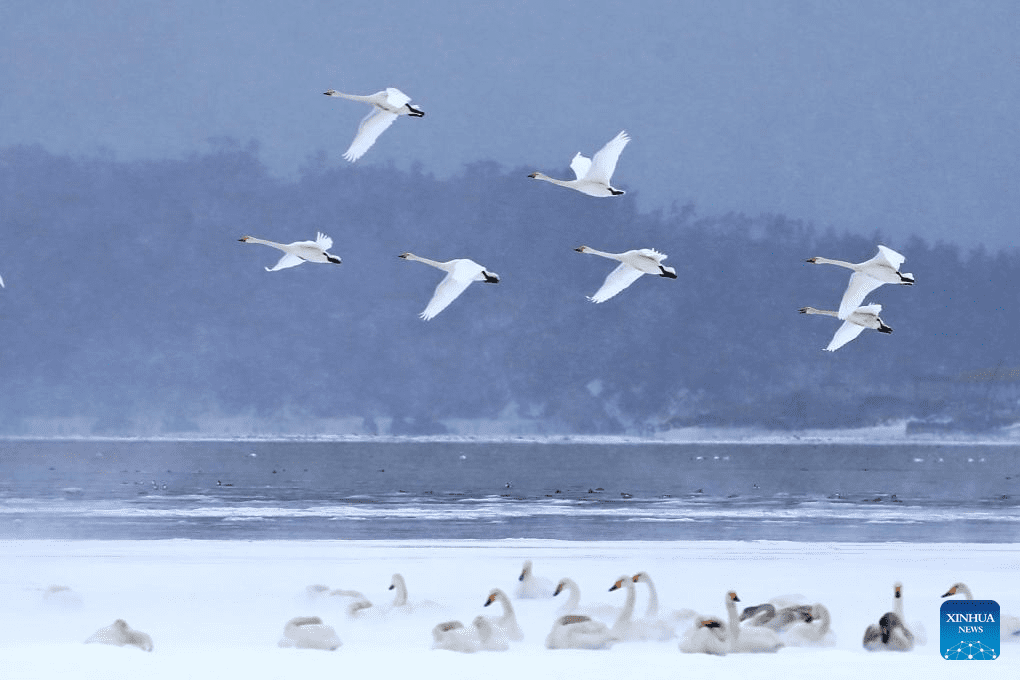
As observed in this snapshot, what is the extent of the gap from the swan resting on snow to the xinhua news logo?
522 centimetres

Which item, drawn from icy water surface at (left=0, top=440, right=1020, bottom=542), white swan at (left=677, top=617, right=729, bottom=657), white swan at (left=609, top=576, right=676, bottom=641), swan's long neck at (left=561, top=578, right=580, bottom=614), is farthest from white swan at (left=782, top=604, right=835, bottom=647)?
icy water surface at (left=0, top=440, right=1020, bottom=542)

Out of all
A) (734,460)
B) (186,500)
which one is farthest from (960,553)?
(734,460)

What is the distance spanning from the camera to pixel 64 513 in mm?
37594

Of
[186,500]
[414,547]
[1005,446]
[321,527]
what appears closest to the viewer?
[414,547]

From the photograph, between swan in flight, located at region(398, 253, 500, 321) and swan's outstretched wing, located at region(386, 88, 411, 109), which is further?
swan's outstretched wing, located at region(386, 88, 411, 109)

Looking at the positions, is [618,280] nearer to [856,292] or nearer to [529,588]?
[856,292]

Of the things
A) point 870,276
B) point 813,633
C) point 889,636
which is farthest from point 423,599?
point 870,276

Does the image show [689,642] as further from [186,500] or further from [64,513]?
[186,500]

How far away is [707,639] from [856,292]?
15.0 feet

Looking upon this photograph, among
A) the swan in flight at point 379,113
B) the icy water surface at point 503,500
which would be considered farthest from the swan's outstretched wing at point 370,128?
the icy water surface at point 503,500

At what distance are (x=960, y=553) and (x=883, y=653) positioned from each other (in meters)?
9.36

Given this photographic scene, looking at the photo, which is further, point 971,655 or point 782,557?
point 782,557

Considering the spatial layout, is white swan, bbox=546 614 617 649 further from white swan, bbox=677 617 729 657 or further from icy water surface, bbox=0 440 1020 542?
icy water surface, bbox=0 440 1020 542

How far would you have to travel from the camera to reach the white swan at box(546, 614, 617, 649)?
13055mm
